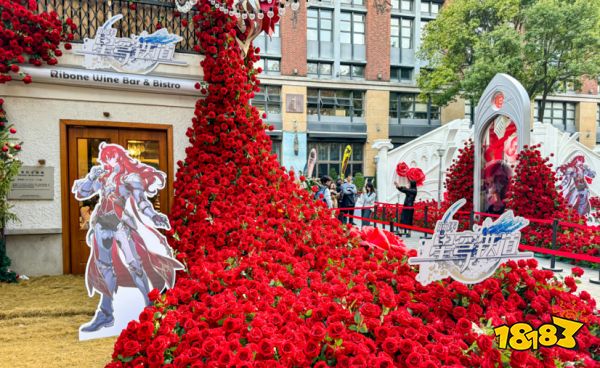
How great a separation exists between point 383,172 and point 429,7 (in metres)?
16.8

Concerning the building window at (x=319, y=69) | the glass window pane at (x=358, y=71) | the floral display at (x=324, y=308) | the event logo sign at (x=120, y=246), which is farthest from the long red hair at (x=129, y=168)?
the glass window pane at (x=358, y=71)

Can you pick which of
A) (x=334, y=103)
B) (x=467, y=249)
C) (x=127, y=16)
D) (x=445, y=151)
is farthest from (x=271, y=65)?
(x=467, y=249)

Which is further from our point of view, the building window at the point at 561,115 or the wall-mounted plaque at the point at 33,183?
the building window at the point at 561,115

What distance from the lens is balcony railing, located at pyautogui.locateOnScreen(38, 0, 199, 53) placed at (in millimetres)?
6699

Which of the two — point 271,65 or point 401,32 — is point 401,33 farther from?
point 271,65

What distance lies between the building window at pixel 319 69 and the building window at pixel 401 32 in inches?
186

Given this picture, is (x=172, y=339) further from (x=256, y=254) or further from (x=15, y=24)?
(x=15, y=24)

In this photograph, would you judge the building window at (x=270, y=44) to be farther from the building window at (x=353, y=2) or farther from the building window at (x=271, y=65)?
the building window at (x=353, y=2)

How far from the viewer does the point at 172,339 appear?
7.80ft

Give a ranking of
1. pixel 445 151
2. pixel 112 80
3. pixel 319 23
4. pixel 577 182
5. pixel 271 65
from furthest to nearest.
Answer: pixel 319 23, pixel 271 65, pixel 445 151, pixel 577 182, pixel 112 80

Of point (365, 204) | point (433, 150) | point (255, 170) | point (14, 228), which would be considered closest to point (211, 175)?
point (255, 170)

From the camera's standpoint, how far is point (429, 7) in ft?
95.2

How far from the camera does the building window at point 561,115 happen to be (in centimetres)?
3081
